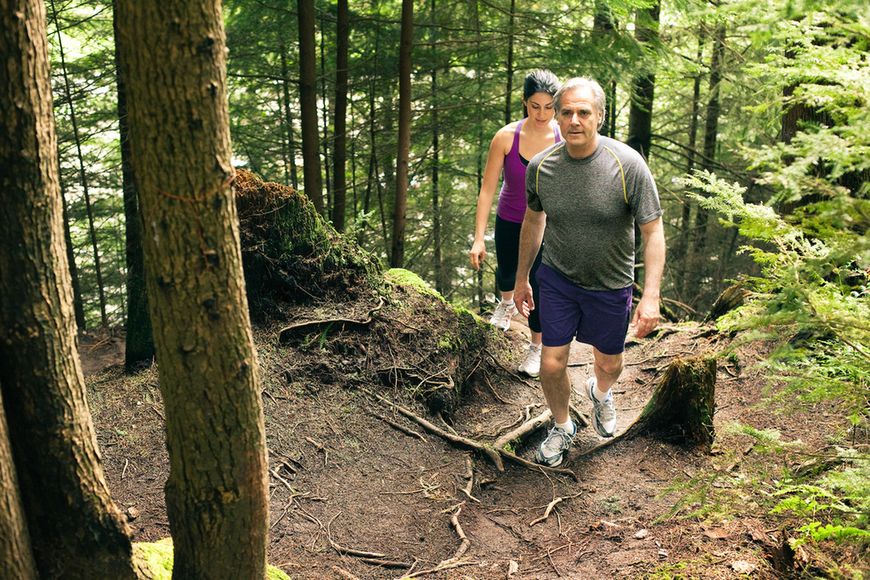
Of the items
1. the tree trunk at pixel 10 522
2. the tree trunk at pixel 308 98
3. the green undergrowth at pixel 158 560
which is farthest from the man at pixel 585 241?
the tree trunk at pixel 308 98

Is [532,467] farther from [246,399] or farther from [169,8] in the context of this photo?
[169,8]

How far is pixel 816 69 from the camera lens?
2.75 m

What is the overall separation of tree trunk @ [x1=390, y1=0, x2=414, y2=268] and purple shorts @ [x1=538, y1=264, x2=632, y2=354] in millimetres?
5330

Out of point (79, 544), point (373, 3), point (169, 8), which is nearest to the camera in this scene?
point (169, 8)

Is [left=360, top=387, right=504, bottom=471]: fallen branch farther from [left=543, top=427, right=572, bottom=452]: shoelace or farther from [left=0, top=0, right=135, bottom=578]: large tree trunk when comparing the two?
[left=0, top=0, right=135, bottom=578]: large tree trunk

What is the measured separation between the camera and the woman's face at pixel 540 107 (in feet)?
19.9

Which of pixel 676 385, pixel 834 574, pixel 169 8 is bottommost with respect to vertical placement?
pixel 676 385

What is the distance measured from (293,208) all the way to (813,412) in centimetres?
476

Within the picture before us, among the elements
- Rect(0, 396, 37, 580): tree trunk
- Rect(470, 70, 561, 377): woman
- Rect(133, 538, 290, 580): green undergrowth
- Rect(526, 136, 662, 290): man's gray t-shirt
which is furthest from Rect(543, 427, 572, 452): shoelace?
Rect(0, 396, 37, 580): tree trunk

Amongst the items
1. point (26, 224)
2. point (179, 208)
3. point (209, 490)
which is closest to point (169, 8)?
point (179, 208)

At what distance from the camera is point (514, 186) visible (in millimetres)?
6543

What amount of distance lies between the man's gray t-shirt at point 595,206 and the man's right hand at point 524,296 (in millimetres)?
379

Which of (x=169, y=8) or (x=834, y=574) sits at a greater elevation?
(x=169, y=8)

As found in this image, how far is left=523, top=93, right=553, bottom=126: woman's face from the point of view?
606 cm
